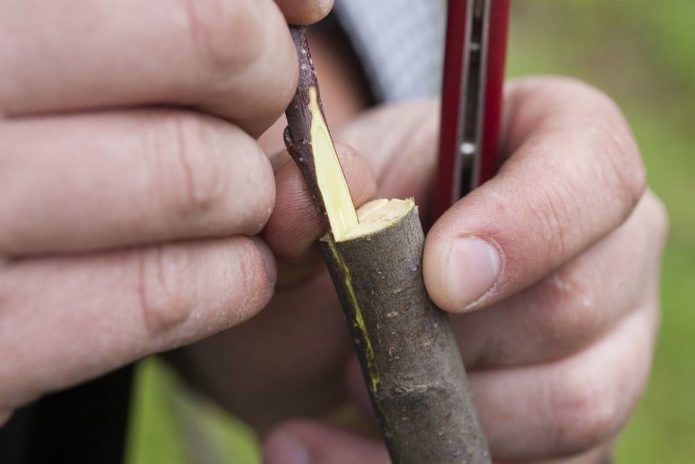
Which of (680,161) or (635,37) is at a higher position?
(635,37)

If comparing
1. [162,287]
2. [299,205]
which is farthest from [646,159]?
[162,287]

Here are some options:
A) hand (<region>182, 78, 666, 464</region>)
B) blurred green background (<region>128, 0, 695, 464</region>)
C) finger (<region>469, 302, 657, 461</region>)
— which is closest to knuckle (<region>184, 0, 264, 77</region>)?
hand (<region>182, 78, 666, 464</region>)

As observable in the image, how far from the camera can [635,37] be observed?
4.14m

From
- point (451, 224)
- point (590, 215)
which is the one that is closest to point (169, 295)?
point (451, 224)

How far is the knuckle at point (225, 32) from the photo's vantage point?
709mm

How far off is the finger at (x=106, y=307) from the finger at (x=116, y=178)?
0.03 metres

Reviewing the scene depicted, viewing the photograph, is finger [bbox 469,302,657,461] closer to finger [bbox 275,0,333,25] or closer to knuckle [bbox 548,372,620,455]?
knuckle [bbox 548,372,620,455]

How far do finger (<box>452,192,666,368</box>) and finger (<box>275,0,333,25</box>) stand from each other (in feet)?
1.92

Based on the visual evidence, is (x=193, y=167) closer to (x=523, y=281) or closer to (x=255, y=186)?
(x=255, y=186)

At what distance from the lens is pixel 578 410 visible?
1.25 m

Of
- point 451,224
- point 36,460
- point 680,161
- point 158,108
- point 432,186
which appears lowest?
point 680,161

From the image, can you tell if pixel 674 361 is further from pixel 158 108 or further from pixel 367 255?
pixel 158 108

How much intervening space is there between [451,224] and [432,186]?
14.5 inches

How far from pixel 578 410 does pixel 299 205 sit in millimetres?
610
